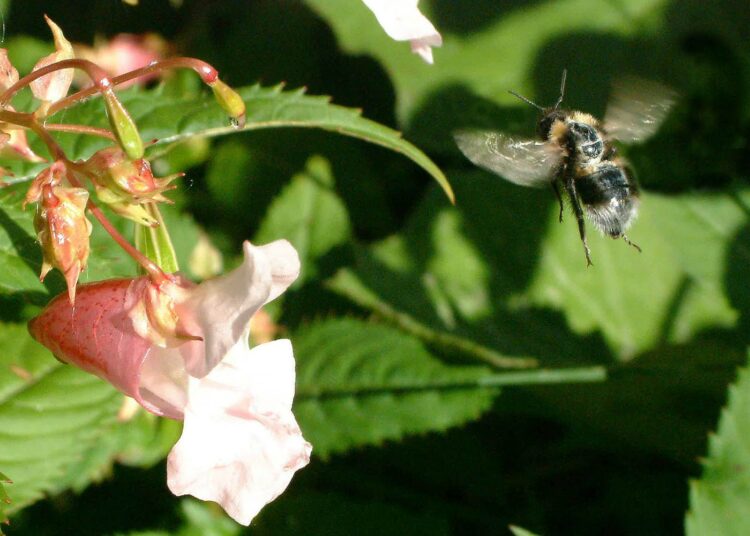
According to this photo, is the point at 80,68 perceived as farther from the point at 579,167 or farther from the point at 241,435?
the point at 579,167

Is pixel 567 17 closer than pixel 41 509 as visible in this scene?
No

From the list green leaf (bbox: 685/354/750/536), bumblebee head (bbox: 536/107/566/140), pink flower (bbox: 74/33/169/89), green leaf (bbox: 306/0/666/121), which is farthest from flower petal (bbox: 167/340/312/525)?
green leaf (bbox: 306/0/666/121)

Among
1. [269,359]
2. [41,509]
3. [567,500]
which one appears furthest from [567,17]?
[269,359]

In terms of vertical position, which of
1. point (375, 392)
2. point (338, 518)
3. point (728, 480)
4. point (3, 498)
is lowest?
point (338, 518)

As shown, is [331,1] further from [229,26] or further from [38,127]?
[38,127]

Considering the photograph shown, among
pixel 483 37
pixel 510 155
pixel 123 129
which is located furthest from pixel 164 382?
pixel 483 37
